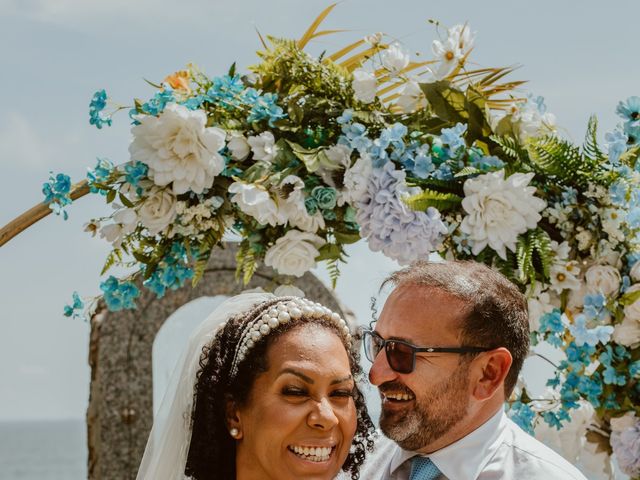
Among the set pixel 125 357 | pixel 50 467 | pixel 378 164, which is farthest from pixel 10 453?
pixel 378 164

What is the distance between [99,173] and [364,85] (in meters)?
1.24

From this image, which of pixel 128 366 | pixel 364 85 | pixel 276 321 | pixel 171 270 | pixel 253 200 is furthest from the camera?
pixel 128 366

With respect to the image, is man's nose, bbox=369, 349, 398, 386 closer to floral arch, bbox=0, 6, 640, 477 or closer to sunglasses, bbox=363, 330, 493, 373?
sunglasses, bbox=363, 330, 493, 373

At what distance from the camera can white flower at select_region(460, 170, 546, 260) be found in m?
4.04

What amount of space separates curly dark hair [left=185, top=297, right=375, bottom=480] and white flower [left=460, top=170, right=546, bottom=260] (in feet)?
3.20

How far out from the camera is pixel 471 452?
3283 mm

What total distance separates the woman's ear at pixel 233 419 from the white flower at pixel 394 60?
5.89ft

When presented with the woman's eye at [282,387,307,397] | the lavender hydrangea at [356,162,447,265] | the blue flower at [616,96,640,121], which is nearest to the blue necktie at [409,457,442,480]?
the woman's eye at [282,387,307,397]

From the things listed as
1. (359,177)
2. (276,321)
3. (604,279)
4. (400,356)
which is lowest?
(400,356)

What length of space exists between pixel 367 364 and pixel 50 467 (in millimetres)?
80586

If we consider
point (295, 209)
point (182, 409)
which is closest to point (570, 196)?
point (295, 209)

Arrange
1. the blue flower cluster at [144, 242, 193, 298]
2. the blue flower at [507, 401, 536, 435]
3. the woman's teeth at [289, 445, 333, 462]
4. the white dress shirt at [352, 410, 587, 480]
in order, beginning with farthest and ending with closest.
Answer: the blue flower at [507, 401, 536, 435] → the blue flower cluster at [144, 242, 193, 298] → the white dress shirt at [352, 410, 587, 480] → the woman's teeth at [289, 445, 333, 462]

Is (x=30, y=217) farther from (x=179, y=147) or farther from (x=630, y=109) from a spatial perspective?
(x=630, y=109)

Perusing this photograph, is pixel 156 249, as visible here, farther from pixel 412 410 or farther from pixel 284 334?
pixel 412 410
